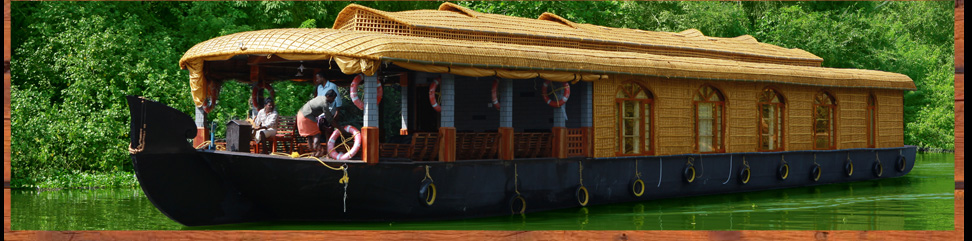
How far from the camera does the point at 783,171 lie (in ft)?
45.2

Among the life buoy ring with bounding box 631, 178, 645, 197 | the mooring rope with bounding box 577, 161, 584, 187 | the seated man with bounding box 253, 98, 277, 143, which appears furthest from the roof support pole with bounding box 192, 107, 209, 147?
the life buoy ring with bounding box 631, 178, 645, 197

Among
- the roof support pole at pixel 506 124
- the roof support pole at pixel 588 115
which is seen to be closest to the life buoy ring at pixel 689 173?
the roof support pole at pixel 588 115

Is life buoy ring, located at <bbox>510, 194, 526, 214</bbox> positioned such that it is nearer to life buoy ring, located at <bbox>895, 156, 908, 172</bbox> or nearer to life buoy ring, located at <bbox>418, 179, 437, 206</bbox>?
life buoy ring, located at <bbox>418, 179, 437, 206</bbox>

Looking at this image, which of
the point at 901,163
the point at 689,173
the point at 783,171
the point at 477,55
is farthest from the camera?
the point at 901,163

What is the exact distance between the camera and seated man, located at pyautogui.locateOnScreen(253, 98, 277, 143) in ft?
32.5

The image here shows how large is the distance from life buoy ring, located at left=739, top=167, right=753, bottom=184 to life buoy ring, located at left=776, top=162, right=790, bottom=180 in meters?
0.66

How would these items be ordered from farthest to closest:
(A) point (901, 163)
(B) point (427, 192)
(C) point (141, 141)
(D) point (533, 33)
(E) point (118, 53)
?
(E) point (118, 53) < (A) point (901, 163) < (D) point (533, 33) < (B) point (427, 192) < (C) point (141, 141)

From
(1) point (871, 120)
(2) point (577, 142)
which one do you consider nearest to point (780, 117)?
(1) point (871, 120)

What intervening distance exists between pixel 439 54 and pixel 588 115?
2.42m

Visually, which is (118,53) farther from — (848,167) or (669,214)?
(848,167)

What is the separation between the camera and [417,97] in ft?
40.4

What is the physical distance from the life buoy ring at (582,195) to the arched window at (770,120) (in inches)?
142

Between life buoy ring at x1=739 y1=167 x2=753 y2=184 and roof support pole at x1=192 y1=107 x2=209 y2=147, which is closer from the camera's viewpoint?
roof support pole at x1=192 y1=107 x2=209 y2=147

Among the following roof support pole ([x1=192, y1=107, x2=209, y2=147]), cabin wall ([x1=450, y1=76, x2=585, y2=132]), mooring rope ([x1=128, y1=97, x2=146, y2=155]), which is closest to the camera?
mooring rope ([x1=128, y1=97, x2=146, y2=155])
